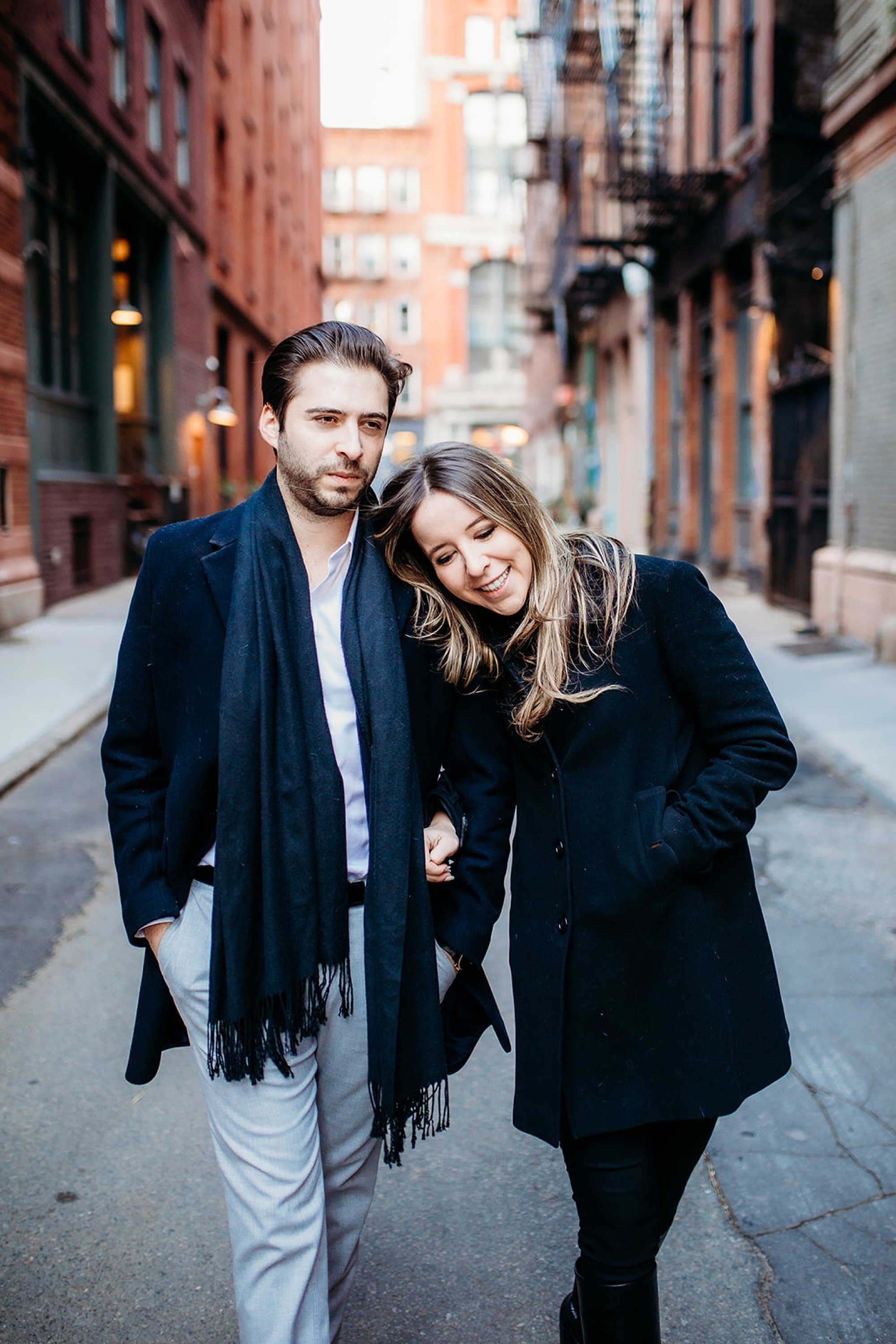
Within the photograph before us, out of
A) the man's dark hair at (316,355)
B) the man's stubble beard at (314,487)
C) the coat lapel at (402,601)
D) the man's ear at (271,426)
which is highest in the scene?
the man's dark hair at (316,355)

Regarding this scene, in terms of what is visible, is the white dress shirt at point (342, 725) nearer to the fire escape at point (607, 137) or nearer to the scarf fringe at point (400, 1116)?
the scarf fringe at point (400, 1116)

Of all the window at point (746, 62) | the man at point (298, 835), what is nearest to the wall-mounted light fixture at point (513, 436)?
the window at point (746, 62)

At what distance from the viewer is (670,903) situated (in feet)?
6.98

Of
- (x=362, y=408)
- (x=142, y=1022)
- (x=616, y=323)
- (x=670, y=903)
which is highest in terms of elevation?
(x=616, y=323)

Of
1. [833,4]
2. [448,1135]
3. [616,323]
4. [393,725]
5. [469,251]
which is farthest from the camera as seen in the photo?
[469,251]

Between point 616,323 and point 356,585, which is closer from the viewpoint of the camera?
point 356,585

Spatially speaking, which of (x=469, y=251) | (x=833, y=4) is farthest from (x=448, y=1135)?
(x=469, y=251)

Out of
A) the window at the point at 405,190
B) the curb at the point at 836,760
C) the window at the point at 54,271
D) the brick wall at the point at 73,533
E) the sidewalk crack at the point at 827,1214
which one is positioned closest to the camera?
the sidewalk crack at the point at 827,1214

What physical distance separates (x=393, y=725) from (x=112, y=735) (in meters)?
0.56

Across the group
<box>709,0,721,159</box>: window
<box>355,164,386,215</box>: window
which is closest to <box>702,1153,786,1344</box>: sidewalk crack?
<box>709,0,721,159</box>: window

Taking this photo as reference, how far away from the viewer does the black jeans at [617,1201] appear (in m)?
2.08

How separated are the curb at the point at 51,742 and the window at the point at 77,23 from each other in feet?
35.4

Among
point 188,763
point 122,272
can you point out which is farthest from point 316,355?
point 122,272

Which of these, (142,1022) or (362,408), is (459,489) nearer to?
(362,408)
